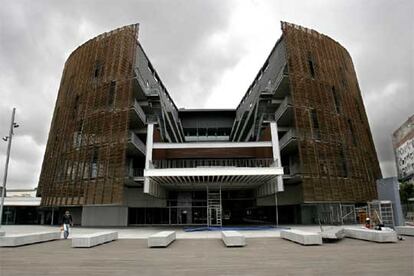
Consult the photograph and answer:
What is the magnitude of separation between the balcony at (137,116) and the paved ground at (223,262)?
20.9 m

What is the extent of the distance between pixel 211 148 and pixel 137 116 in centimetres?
854

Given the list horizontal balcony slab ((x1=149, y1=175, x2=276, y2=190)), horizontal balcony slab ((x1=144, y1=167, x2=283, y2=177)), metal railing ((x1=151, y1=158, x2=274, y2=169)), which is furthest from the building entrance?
horizontal balcony slab ((x1=144, y1=167, x2=283, y2=177))

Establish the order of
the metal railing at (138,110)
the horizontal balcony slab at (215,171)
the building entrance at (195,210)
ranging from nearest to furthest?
the horizontal balcony slab at (215,171), the metal railing at (138,110), the building entrance at (195,210)

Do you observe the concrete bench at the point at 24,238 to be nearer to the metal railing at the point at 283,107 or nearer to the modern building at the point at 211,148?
the modern building at the point at 211,148

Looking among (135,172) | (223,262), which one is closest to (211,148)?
(135,172)

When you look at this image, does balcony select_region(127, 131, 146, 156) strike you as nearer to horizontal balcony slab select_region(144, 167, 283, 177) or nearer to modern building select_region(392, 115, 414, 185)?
horizontal balcony slab select_region(144, 167, 283, 177)

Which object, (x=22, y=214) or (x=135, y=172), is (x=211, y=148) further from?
(x=22, y=214)

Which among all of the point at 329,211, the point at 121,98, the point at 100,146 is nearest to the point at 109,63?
the point at 121,98

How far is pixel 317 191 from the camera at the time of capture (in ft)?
93.4

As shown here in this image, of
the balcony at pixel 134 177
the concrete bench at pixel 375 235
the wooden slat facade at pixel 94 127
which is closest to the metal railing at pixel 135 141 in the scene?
the wooden slat facade at pixel 94 127

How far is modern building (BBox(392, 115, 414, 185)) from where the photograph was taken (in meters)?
68.0

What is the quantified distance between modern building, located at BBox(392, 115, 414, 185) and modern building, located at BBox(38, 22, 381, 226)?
130 feet

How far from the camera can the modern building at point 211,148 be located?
2953cm

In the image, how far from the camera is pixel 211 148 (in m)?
31.6
